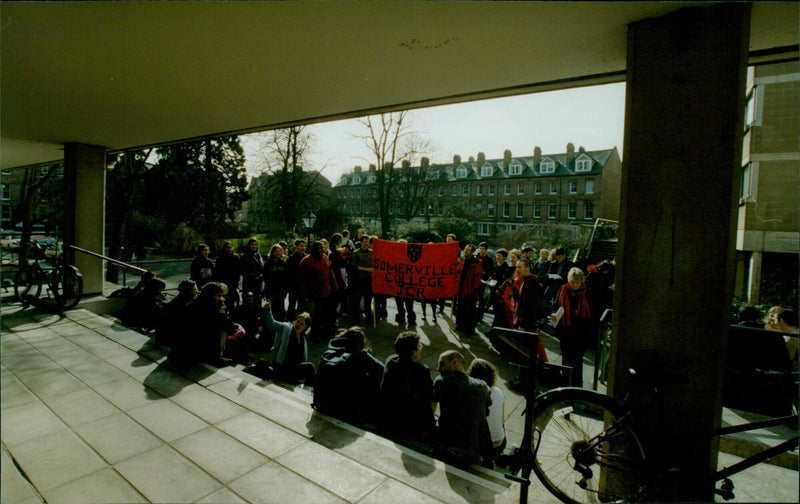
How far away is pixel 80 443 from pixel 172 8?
3730 millimetres

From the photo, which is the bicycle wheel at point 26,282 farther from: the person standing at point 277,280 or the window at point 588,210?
the window at point 588,210

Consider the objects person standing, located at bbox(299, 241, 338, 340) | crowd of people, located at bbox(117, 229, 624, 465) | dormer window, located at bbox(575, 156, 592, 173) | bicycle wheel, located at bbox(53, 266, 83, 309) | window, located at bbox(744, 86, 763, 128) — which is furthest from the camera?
dormer window, located at bbox(575, 156, 592, 173)

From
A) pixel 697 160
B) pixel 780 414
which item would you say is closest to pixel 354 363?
pixel 697 160

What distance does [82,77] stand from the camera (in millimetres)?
4520

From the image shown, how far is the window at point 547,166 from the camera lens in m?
53.4

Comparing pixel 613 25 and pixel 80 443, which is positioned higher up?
pixel 613 25

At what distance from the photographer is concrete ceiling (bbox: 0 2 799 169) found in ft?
9.17

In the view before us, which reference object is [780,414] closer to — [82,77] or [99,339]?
[82,77]

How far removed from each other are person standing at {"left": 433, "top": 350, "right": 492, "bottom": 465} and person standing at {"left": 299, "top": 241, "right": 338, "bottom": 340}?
14.7 feet

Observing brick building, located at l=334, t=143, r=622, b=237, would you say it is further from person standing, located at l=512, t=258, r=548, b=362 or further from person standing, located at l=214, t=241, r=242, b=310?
person standing, located at l=512, t=258, r=548, b=362

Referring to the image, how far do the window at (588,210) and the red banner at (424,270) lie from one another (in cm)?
4595

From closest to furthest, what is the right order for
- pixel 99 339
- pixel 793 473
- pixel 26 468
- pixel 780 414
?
pixel 26 468 → pixel 793 473 → pixel 780 414 → pixel 99 339

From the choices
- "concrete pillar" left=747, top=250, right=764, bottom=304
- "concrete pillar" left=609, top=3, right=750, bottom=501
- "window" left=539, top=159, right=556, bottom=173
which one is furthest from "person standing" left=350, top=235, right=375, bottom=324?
"window" left=539, top=159, right=556, bottom=173

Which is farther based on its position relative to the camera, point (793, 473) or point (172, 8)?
point (793, 473)
